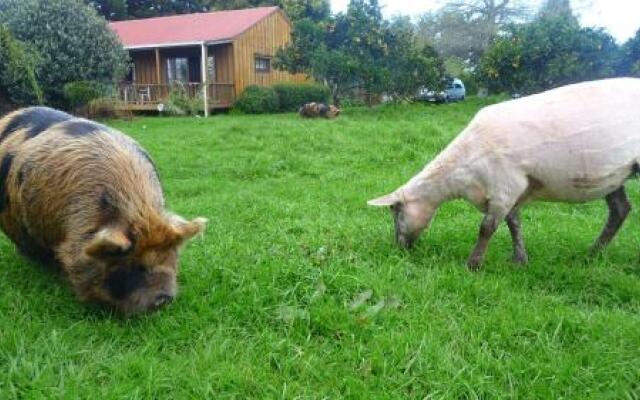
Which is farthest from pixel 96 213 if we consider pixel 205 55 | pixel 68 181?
pixel 205 55

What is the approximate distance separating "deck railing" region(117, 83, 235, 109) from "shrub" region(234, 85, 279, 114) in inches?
44.8

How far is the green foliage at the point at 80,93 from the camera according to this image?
67.3 ft

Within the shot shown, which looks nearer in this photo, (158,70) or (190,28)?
(158,70)

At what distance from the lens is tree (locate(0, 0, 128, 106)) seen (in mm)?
21688

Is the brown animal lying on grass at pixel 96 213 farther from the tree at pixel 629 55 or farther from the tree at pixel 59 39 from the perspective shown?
the tree at pixel 629 55

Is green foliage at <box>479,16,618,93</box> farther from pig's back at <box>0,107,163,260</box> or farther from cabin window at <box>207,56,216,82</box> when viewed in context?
pig's back at <box>0,107,163,260</box>

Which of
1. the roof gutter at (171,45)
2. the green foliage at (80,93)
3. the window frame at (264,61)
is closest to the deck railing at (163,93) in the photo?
the roof gutter at (171,45)

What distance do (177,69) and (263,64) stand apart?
463 centimetres

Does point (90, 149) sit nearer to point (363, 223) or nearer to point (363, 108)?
point (363, 223)

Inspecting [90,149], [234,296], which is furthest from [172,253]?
[90,149]

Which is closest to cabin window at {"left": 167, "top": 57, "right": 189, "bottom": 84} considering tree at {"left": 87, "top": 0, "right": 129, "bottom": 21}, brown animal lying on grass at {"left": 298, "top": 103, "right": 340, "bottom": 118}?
brown animal lying on grass at {"left": 298, "top": 103, "right": 340, "bottom": 118}

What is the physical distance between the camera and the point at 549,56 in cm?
2102

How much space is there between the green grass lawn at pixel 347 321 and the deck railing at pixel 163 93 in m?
21.5

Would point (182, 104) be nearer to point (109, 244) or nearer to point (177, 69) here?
point (177, 69)
